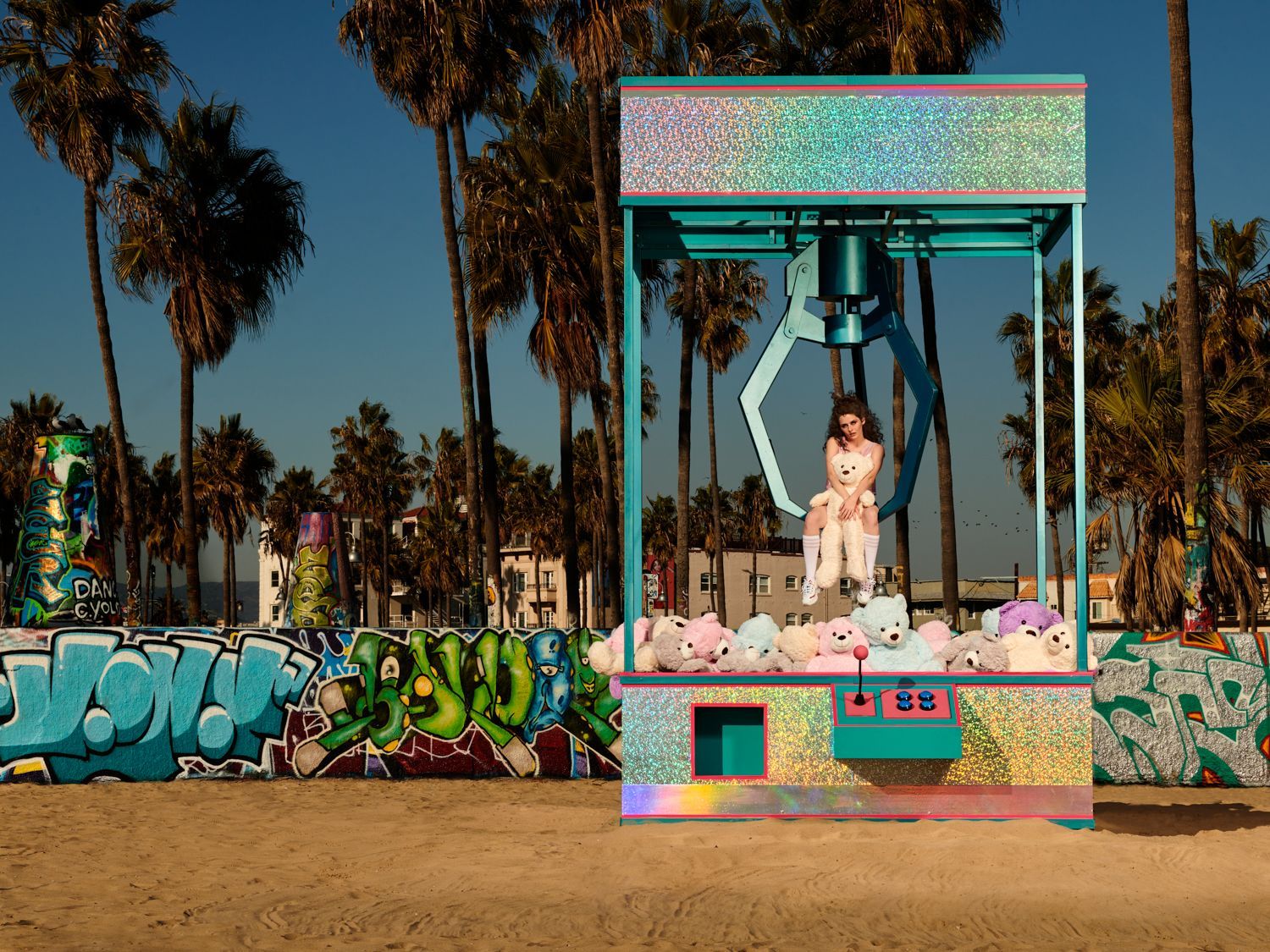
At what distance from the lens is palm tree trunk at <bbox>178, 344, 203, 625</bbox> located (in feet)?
86.4

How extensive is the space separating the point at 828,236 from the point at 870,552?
2569 millimetres

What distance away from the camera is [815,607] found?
10.7 meters

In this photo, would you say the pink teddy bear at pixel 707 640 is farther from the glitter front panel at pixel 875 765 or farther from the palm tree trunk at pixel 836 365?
the palm tree trunk at pixel 836 365

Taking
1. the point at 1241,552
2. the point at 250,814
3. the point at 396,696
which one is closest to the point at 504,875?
the point at 250,814

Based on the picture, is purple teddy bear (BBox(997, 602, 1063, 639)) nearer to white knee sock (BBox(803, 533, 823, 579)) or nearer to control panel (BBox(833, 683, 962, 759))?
control panel (BBox(833, 683, 962, 759))

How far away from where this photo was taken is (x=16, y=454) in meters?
54.9

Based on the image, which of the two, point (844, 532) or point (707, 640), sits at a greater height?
point (844, 532)

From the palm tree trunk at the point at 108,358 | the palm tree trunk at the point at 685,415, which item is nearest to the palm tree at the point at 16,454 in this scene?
the palm tree trunk at the point at 108,358

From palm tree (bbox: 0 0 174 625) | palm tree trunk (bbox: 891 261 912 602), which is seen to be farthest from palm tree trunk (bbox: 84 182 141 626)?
palm tree trunk (bbox: 891 261 912 602)

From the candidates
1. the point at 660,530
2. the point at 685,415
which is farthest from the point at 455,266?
the point at 660,530

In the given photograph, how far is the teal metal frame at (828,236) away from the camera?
962 cm

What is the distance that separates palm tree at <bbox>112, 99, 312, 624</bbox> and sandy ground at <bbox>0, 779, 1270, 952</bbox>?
57.0 feet

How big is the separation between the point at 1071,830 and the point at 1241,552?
31.2ft

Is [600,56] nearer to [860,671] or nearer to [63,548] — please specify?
[63,548]
